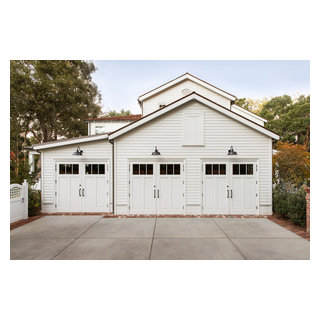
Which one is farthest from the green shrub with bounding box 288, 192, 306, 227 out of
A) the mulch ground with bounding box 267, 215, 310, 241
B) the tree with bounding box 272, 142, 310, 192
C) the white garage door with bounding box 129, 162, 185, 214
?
the white garage door with bounding box 129, 162, 185, 214

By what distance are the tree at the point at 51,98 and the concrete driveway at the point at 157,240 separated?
1740 centimetres

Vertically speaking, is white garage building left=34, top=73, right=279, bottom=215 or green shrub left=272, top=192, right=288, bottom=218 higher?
white garage building left=34, top=73, right=279, bottom=215


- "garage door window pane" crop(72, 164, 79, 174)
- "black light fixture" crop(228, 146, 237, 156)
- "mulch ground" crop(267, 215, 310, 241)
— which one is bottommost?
"mulch ground" crop(267, 215, 310, 241)

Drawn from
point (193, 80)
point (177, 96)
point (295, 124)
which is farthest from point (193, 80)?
point (295, 124)

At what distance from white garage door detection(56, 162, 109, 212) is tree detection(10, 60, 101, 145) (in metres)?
15.4

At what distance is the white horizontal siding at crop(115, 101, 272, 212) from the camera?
801 centimetres

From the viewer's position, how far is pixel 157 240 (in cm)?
538

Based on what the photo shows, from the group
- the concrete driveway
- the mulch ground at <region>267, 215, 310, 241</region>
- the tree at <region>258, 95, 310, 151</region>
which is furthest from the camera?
the tree at <region>258, 95, 310, 151</region>

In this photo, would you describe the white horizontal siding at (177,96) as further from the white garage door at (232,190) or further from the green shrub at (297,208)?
the green shrub at (297,208)

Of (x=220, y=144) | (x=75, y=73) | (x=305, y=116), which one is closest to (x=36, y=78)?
(x=75, y=73)

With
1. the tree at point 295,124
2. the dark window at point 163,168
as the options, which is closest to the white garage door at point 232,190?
the dark window at point 163,168

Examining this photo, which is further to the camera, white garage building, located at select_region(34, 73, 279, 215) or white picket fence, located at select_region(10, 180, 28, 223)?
white garage building, located at select_region(34, 73, 279, 215)

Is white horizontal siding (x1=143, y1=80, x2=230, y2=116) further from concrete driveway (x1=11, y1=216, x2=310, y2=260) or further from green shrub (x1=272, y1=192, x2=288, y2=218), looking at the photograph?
concrete driveway (x1=11, y1=216, x2=310, y2=260)

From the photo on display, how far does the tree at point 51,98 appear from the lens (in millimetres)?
18859
